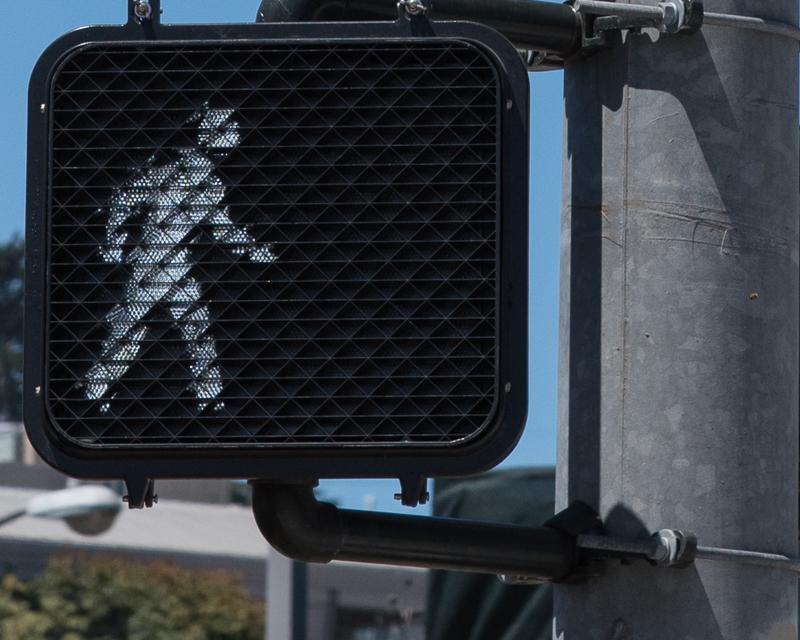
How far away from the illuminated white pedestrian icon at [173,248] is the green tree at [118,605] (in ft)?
65.1

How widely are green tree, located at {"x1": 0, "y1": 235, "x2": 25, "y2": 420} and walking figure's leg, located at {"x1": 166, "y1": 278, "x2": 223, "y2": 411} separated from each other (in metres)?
58.3

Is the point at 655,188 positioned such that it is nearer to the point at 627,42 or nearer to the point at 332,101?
the point at 627,42

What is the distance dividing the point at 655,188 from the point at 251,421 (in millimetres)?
915

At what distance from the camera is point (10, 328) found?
7306 cm

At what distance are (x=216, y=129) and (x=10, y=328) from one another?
7236 centimetres

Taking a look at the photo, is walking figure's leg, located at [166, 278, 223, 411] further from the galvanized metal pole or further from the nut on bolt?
the galvanized metal pole

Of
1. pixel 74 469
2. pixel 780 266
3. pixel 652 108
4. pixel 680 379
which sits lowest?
pixel 74 469

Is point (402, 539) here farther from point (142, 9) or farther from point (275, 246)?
point (142, 9)

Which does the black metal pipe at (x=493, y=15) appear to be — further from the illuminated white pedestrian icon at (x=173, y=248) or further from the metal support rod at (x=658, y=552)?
the metal support rod at (x=658, y=552)

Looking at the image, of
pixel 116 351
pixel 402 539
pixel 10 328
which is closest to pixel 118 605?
pixel 402 539

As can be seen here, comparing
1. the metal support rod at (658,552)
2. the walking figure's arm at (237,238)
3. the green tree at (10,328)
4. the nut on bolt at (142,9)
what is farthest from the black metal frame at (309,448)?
the green tree at (10,328)

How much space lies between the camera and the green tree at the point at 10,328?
220 ft

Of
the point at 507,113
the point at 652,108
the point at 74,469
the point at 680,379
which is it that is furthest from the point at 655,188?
the point at 74,469

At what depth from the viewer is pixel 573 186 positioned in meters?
3.11
